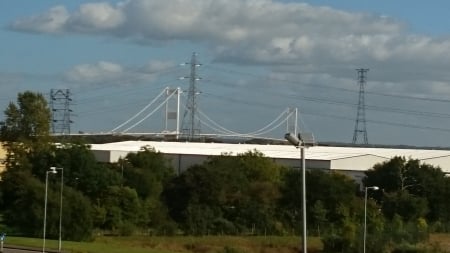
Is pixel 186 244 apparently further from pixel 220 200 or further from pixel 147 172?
pixel 147 172

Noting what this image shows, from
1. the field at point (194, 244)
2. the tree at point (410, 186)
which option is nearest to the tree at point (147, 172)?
the field at point (194, 244)

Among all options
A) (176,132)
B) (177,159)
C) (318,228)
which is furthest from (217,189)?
(176,132)

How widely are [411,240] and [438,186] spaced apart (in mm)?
19890

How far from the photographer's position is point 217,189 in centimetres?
8262

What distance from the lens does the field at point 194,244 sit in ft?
200

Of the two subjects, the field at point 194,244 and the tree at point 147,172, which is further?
the tree at point 147,172

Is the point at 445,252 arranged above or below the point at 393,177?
below

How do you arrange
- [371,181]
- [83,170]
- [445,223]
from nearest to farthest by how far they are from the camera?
1. [83,170]
2. [445,223]
3. [371,181]

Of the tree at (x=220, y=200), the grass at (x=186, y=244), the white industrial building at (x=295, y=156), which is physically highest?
the white industrial building at (x=295, y=156)

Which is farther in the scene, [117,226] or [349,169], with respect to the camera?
[349,169]

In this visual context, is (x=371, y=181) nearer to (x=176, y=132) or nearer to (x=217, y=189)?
(x=217, y=189)

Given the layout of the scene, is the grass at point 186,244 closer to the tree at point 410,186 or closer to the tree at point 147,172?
the tree at point 147,172

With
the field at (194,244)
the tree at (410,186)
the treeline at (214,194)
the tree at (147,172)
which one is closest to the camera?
the field at (194,244)

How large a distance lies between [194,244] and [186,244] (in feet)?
1.92
